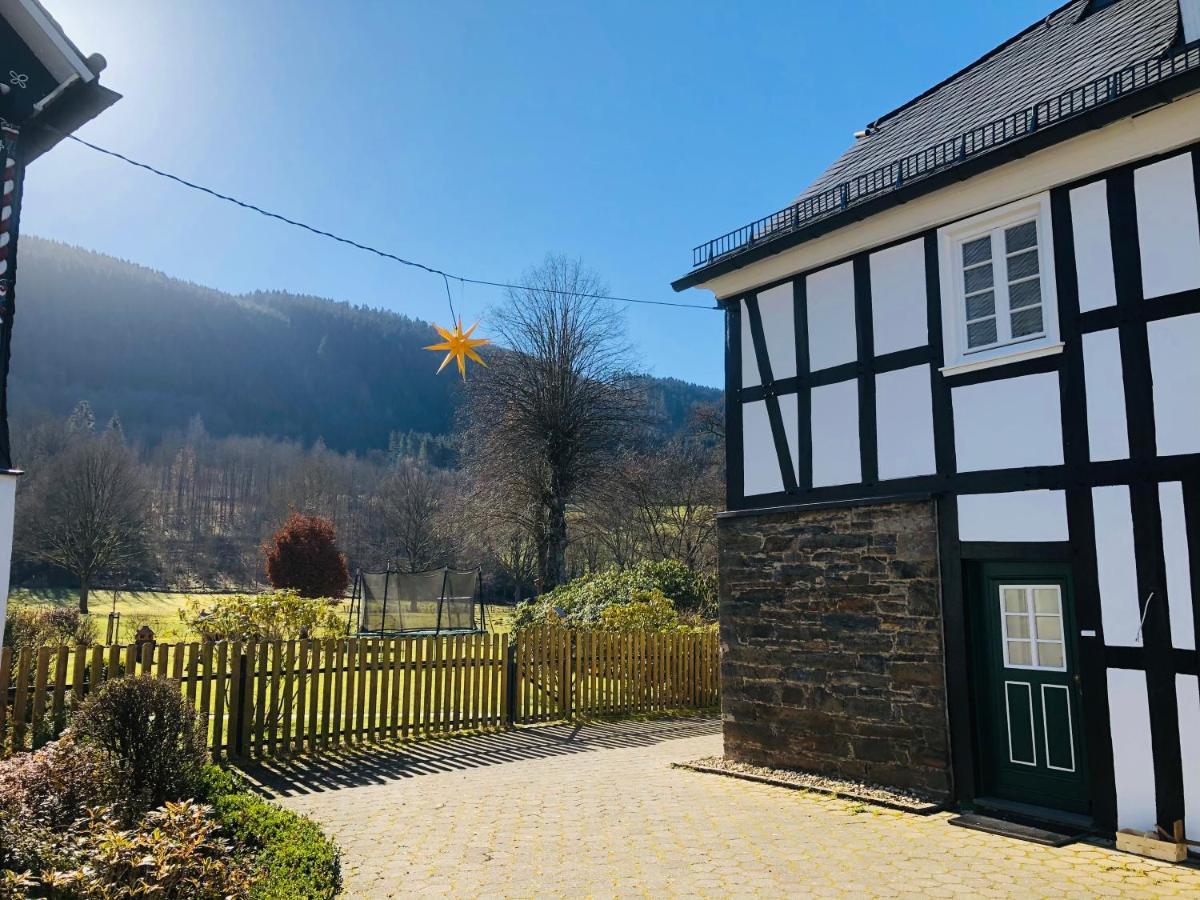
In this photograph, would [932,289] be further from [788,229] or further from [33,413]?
[33,413]

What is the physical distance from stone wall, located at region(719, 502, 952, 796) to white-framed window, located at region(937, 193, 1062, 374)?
1.55 metres

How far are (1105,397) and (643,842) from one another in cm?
506

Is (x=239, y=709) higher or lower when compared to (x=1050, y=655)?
lower

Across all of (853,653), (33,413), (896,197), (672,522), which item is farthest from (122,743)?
(33,413)

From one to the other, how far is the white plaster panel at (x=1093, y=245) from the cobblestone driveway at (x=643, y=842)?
13.9 ft

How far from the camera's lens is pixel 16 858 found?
15.0 ft

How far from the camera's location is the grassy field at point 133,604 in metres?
28.0

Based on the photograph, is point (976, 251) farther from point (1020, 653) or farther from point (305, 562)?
point (305, 562)

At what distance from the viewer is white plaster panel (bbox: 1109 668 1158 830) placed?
626 cm

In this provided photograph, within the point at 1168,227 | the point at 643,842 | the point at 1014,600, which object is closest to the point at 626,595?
the point at 1014,600

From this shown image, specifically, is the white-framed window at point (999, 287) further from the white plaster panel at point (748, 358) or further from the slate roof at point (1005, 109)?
the white plaster panel at point (748, 358)

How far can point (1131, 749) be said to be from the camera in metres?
6.39

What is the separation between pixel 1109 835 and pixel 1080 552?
7.01ft

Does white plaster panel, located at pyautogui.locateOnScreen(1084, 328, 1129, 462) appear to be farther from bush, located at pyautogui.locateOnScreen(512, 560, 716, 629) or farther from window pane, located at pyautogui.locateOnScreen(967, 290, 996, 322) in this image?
bush, located at pyautogui.locateOnScreen(512, 560, 716, 629)
